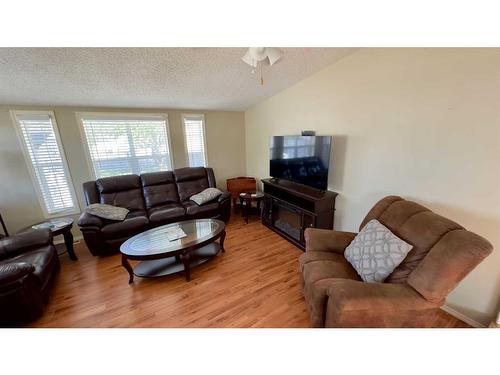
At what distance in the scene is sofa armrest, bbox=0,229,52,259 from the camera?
6.40ft

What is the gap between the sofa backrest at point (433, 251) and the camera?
1.10 m

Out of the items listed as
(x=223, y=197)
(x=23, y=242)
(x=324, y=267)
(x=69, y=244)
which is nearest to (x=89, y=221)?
(x=69, y=244)

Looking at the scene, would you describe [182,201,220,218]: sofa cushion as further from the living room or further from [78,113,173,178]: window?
[78,113,173,178]: window

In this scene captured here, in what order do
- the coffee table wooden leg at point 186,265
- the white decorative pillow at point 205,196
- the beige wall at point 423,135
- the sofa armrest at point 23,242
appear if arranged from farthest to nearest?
the white decorative pillow at point 205,196, the coffee table wooden leg at point 186,265, the sofa armrest at point 23,242, the beige wall at point 423,135

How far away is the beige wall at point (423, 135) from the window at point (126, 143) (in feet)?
9.07

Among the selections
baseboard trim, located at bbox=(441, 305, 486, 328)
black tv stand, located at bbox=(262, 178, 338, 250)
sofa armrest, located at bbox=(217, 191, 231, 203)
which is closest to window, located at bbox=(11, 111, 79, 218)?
sofa armrest, located at bbox=(217, 191, 231, 203)

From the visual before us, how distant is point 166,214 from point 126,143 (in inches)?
59.0

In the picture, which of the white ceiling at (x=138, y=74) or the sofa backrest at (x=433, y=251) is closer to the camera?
the sofa backrest at (x=433, y=251)

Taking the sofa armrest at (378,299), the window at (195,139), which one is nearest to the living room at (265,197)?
the sofa armrest at (378,299)

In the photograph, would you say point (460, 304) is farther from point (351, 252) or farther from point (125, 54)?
point (125, 54)

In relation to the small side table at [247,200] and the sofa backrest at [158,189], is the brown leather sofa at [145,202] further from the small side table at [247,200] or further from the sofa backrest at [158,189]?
the small side table at [247,200]
